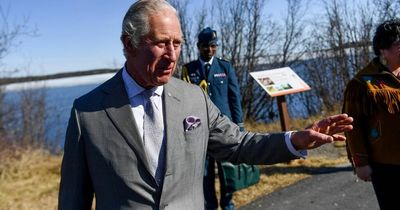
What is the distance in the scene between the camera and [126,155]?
181cm

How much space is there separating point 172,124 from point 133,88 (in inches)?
8.5

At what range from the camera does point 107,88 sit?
1946mm

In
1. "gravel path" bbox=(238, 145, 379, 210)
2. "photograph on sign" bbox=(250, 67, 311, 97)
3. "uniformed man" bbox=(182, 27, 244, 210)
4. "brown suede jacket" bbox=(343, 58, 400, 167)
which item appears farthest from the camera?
"photograph on sign" bbox=(250, 67, 311, 97)

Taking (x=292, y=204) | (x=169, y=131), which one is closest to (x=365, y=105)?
(x=169, y=131)

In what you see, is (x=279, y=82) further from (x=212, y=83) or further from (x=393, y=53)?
(x=393, y=53)

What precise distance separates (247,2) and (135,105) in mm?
11755

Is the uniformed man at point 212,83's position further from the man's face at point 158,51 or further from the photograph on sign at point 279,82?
the man's face at point 158,51

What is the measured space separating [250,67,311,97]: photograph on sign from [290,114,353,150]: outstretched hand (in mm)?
5122

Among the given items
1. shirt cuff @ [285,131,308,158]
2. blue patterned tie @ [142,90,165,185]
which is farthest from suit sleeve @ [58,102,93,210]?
shirt cuff @ [285,131,308,158]

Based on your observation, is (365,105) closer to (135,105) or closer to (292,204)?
(135,105)

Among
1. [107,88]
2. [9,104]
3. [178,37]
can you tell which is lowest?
[9,104]

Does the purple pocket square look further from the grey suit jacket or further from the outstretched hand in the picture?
the outstretched hand

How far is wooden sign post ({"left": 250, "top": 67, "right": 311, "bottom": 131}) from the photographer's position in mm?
7192

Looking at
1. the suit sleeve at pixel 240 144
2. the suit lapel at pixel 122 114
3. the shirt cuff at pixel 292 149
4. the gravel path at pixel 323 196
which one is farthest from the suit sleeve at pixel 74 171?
the gravel path at pixel 323 196
